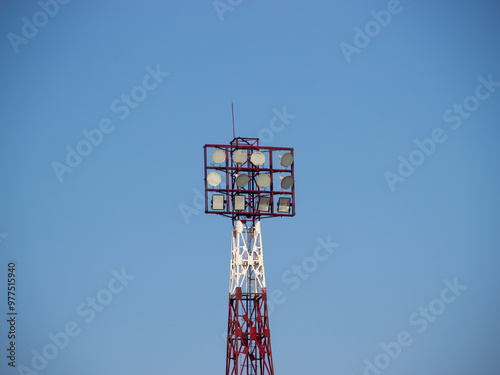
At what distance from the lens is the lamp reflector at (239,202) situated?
13612 centimetres

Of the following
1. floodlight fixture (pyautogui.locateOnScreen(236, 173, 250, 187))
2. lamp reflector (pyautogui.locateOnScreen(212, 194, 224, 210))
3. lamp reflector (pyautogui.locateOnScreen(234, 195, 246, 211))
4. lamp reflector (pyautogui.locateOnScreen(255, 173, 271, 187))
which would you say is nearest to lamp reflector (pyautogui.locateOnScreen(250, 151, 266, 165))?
lamp reflector (pyautogui.locateOnScreen(255, 173, 271, 187))

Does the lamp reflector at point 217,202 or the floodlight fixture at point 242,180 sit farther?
the floodlight fixture at point 242,180

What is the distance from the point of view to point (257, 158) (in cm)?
13712

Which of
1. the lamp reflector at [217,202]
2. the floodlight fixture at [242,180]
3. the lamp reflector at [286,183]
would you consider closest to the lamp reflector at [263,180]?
the floodlight fixture at [242,180]

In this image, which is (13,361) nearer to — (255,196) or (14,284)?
(14,284)

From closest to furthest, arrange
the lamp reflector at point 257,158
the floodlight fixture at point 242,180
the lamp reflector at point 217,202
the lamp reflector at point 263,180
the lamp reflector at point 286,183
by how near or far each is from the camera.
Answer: the lamp reflector at point 217,202
the floodlight fixture at point 242,180
the lamp reflector at point 263,180
the lamp reflector at point 257,158
the lamp reflector at point 286,183

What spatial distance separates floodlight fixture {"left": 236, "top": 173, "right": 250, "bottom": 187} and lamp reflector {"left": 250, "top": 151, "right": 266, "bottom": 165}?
1.27 metres

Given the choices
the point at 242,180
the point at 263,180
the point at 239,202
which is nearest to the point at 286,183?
the point at 263,180

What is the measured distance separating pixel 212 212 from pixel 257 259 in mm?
4647

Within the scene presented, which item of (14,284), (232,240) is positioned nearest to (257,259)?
(232,240)

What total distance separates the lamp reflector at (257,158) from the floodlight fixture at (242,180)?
4.17 feet

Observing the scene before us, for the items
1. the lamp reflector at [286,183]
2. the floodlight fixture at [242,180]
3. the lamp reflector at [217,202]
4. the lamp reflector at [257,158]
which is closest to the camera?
the lamp reflector at [217,202]

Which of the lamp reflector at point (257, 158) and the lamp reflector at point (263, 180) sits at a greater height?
the lamp reflector at point (257, 158)

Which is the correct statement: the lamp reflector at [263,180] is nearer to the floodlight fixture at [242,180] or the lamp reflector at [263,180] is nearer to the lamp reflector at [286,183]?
the floodlight fixture at [242,180]
